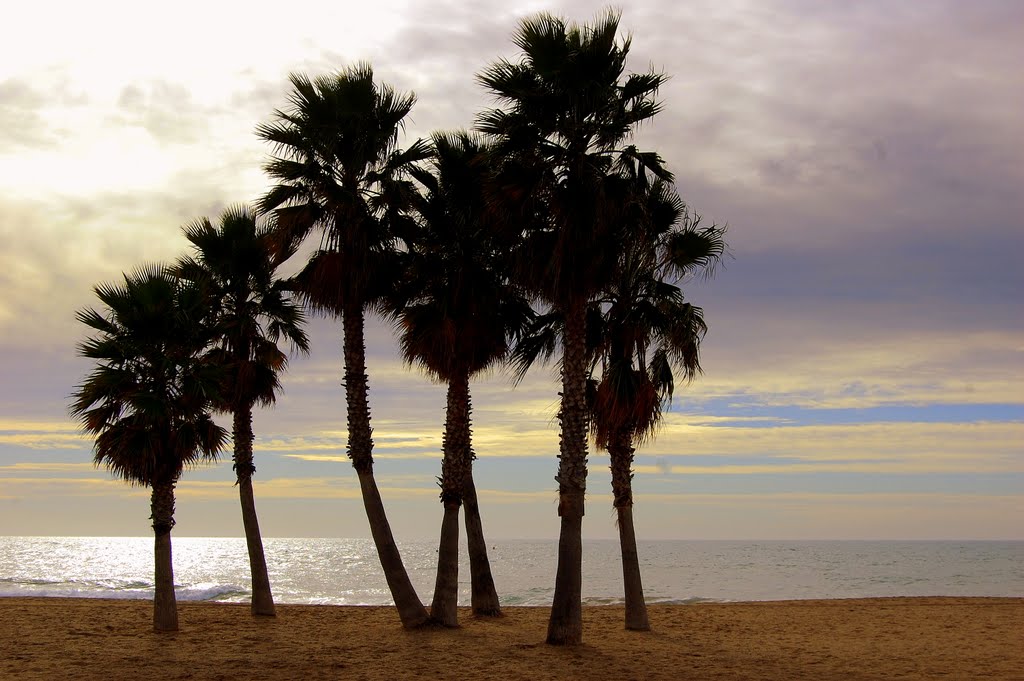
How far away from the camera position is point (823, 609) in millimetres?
31016

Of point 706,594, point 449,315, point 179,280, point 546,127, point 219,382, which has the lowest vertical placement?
point 706,594

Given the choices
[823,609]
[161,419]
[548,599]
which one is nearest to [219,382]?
[161,419]

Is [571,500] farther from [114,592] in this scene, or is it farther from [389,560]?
[114,592]

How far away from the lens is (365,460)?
76.4ft

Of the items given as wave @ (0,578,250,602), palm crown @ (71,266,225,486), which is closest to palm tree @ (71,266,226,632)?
palm crown @ (71,266,225,486)

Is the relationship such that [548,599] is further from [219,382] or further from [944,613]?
[219,382]

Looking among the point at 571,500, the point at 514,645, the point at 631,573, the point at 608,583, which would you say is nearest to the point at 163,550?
the point at 514,645

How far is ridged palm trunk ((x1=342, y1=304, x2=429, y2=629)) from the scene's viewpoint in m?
23.3

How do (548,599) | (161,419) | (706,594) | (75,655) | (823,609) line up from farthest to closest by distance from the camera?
(706,594), (548,599), (823,609), (161,419), (75,655)

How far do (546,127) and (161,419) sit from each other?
11.9 metres

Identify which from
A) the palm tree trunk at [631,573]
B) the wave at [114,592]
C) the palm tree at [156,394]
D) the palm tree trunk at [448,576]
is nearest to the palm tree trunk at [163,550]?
the palm tree at [156,394]

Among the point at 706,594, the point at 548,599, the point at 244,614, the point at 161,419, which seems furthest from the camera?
the point at 706,594

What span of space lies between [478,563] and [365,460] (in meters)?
5.26

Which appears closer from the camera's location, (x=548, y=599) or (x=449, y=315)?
(x=449, y=315)
